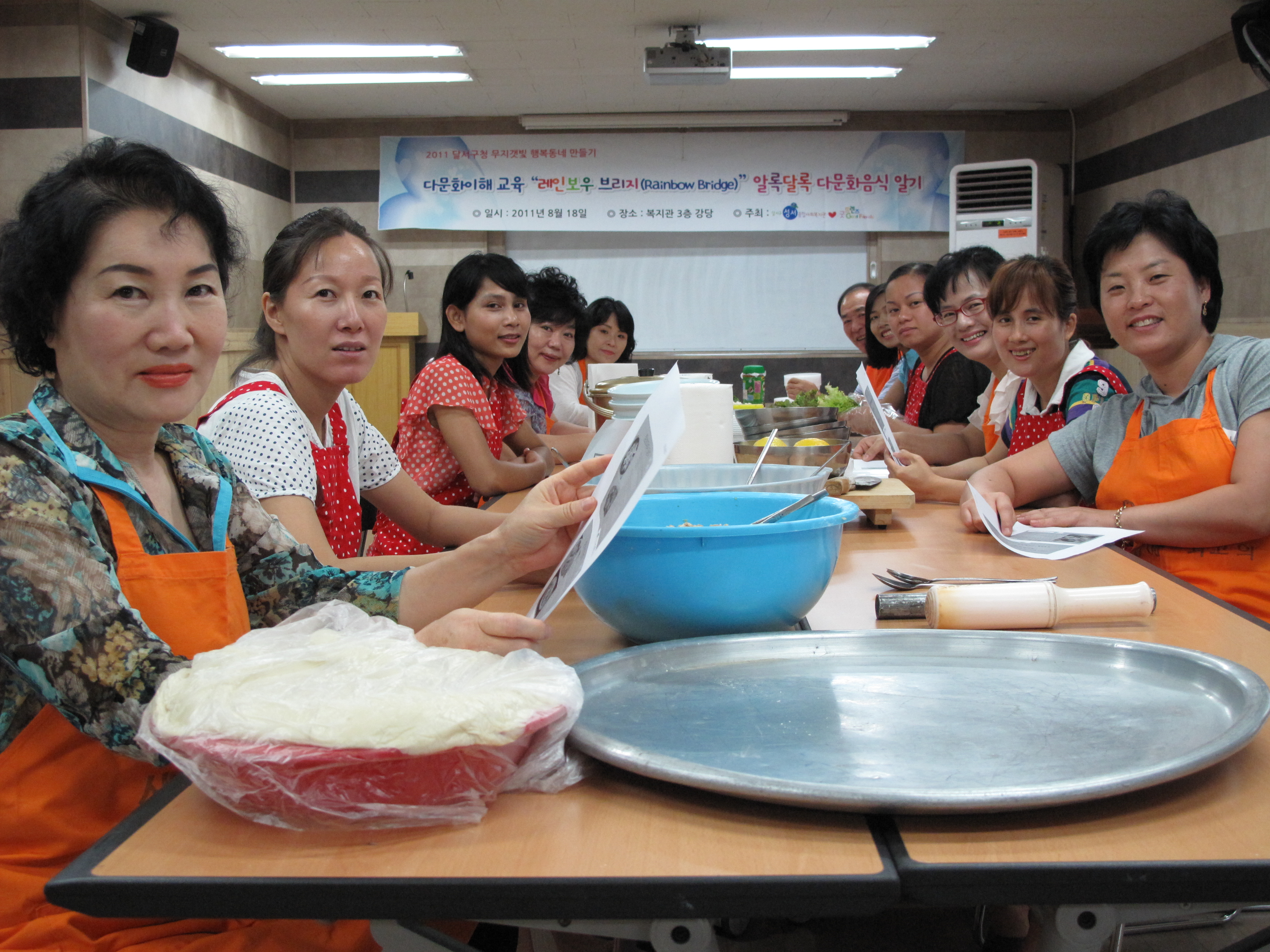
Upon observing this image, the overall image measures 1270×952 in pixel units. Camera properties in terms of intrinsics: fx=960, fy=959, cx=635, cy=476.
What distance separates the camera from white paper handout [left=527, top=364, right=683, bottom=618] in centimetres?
82

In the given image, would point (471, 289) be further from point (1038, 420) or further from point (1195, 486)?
point (1195, 486)

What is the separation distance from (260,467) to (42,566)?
840 millimetres

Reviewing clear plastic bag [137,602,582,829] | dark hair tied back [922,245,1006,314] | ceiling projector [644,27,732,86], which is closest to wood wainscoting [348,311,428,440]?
ceiling projector [644,27,732,86]

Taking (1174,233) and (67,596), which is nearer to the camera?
(67,596)

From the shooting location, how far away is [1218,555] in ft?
6.55

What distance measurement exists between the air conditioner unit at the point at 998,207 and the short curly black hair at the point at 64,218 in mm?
7154

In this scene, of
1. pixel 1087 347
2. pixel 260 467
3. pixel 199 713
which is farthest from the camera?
pixel 1087 347

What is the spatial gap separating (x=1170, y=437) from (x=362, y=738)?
76.9 inches

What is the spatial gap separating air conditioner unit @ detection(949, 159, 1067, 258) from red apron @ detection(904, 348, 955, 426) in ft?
11.2

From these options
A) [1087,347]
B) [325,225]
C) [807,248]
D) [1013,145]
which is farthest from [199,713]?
[1013,145]

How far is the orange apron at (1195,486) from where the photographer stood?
6.47 ft

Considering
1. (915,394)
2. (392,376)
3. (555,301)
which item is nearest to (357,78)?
(392,376)

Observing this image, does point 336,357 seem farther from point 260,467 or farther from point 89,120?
point 89,120

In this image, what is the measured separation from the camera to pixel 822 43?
633 cm
